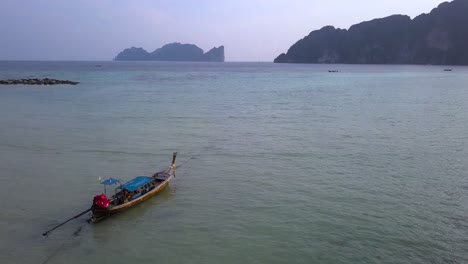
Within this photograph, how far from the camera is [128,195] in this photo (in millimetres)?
22688

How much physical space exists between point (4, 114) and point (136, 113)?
1635 cm

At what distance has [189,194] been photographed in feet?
81.0

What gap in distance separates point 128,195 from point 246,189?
6.89 metres

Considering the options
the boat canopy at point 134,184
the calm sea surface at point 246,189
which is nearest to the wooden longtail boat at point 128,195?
the boat canopy at point 134,184

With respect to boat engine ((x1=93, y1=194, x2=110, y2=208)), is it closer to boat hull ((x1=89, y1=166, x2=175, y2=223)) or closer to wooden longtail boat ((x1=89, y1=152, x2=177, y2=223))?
wooden longtail boat ((x1=89, y1=152, x2=177, y2=223))

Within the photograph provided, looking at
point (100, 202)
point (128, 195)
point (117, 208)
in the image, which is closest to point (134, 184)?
point (128, 195)

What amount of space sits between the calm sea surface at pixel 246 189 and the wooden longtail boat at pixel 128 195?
18.7 inches

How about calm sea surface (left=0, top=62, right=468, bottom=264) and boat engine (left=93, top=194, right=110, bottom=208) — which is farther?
boat engine (left=93, top=194, right=110, bottom=208)

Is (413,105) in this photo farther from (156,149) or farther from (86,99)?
(86,99)

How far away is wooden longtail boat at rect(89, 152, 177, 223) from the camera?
20.6 metres

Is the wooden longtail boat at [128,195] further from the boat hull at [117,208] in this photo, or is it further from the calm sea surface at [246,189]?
the calm sea surface at [246,189]

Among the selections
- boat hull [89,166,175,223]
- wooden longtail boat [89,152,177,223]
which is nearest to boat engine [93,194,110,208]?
wooden longtail boat [89,152,177,223]

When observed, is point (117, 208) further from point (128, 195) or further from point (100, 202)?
point (128, 195)

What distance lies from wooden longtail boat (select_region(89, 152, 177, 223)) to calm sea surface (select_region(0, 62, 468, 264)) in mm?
474
